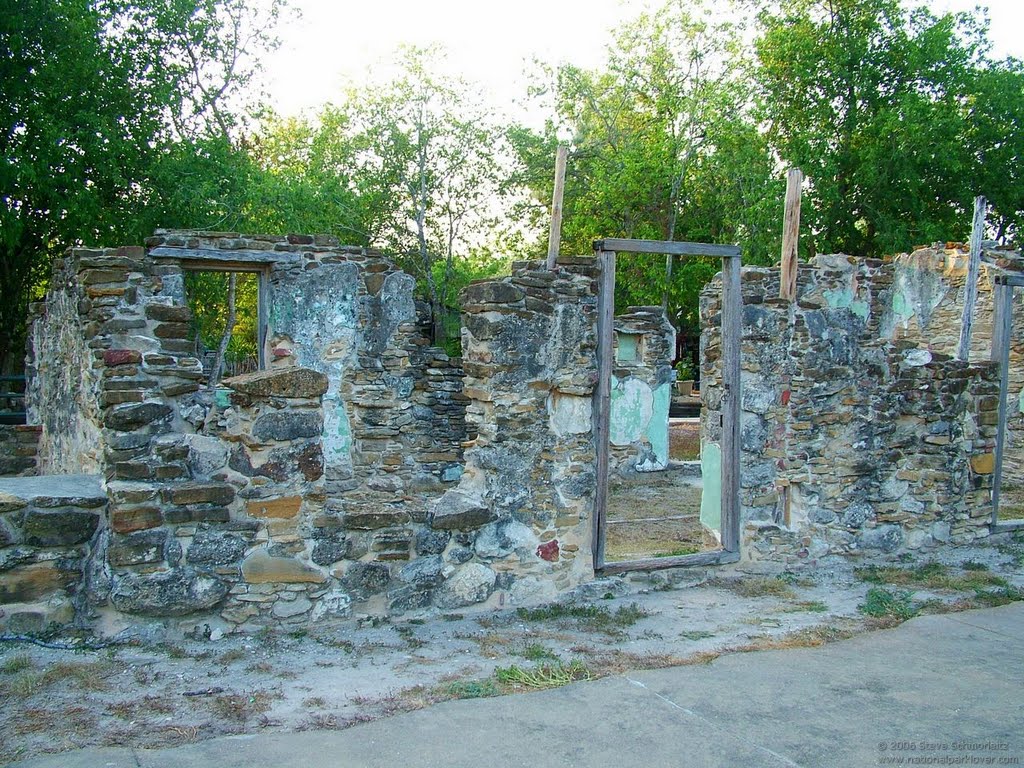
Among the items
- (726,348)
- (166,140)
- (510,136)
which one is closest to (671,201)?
(510,136)

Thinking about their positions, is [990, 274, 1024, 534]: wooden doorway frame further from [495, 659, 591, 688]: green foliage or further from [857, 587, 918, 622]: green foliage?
[495, 659, 591, 688]: green foliage

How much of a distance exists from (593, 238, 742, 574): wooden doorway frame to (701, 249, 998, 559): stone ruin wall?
0.46 ft

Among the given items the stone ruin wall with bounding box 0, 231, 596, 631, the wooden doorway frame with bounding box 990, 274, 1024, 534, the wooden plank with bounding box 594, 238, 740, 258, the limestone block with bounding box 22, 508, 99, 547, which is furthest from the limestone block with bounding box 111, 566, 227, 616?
the wooden doorway frame with bounding box 990, 274, 1024, 534

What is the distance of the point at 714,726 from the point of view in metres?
3.58

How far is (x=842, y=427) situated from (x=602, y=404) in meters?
2.17

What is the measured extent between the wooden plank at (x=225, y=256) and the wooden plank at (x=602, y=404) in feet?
17.6

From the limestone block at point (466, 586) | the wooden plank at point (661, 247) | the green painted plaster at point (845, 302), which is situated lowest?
the limestone block at point (466, 586)

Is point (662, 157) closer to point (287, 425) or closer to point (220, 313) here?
point (220, 313)

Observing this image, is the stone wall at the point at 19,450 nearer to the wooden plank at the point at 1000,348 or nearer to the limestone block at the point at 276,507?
the limestone block at the point at 276,507

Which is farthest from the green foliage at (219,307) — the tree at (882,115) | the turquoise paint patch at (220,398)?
the tree at (882,115)

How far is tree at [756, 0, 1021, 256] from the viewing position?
18.7 m

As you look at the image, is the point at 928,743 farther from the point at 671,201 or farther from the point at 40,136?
the point at 671,201

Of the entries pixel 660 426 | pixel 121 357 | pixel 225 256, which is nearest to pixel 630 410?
pixel 660 426

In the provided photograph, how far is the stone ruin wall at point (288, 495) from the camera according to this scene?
417 centimetres
